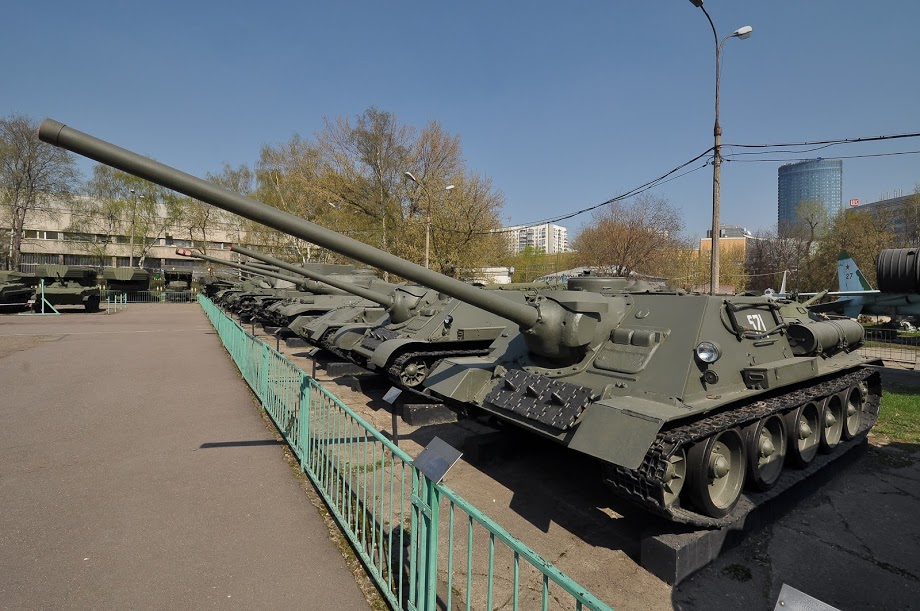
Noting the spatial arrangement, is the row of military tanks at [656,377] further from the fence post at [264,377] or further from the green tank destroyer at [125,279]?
the green tank destroyer at [125,279]

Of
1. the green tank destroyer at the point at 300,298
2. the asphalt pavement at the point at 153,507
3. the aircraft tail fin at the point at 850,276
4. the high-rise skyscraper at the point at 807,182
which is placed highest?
the high-rise skyscraper at the point at 807,182

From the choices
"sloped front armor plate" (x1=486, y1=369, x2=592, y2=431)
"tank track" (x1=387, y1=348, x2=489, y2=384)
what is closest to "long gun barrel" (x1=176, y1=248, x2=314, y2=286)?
"tank track" (x1=387, y1=348, x2=489, y2=384)

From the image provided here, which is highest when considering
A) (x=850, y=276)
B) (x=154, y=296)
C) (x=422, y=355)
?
(x=850, y=276)

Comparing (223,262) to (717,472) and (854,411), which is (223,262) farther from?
(854,411)

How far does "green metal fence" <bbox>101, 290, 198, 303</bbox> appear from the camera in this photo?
36.2 metres

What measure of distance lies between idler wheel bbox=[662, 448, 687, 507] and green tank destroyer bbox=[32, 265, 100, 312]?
2929 centimetres

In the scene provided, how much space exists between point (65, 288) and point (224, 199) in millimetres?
28796

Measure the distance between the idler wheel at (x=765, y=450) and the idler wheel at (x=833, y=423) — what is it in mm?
1098

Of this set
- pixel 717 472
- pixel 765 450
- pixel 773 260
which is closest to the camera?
pixel 717 472

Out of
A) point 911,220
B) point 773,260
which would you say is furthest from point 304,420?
point 773,260

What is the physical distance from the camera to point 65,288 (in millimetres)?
25234

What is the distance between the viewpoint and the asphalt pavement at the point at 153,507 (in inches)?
125

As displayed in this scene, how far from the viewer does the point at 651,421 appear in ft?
12.1

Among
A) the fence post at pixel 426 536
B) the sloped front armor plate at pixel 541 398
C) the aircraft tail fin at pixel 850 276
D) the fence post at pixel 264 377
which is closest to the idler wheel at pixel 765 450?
the sloped front armor plate at pixel 541 398
